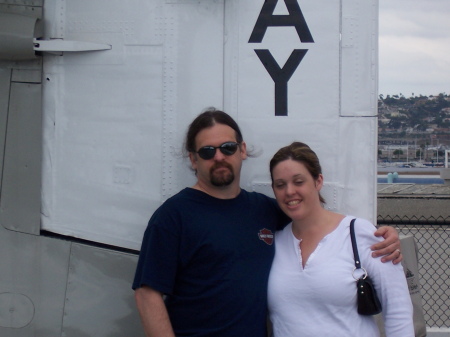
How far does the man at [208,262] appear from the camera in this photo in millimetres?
2182

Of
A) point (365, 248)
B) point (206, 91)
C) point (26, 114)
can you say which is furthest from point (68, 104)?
point (365, 248)

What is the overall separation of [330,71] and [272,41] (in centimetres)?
33

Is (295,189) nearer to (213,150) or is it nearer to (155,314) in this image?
(213,150)

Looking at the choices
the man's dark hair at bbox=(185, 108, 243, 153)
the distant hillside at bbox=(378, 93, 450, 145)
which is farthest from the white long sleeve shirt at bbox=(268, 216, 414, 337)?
the distant hillside at bbox=(378, 93, 450, 145)

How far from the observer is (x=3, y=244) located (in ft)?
9.50

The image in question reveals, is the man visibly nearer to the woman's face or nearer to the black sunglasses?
the black sunglasses

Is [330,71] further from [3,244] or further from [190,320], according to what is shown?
[3,244]

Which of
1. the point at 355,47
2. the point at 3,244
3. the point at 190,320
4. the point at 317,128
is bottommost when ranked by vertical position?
the point at 190,320

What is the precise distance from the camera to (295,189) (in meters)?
2.21

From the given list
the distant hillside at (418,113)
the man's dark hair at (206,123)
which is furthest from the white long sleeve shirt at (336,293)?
the distant hillside at (418,113)

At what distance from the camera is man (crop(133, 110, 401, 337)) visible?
218 centimetres

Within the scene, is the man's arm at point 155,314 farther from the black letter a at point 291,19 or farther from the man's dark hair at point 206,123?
the black letter a at point 291,19

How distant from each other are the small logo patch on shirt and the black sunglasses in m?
0.35

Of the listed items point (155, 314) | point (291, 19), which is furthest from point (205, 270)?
point (291, 19)
